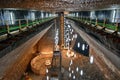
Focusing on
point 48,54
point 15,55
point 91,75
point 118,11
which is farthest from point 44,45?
point 15,55

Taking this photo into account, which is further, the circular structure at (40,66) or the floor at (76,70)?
the circular structure at (40,66)

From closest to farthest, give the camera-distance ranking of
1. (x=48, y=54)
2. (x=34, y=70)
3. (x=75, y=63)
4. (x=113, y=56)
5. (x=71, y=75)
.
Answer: (x=113, y=56) → (x=71, y=75) → (x=34, y=70) → (x=75, y=63) → (x=48, y=54)

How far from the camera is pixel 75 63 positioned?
9.05m

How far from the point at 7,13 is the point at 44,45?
5.26m

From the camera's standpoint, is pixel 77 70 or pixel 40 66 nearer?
pixel 77 70

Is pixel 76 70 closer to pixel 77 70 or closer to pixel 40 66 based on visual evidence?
pixel 77 70

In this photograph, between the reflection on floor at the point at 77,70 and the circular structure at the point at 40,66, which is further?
the circular structure at the point at 40,66

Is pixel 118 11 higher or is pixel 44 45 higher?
pixel 118 11

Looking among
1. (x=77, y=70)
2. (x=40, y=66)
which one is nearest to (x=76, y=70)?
(x=77, y=70)

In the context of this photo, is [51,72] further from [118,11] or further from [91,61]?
[118,11]

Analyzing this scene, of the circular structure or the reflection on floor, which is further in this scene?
the circular structure

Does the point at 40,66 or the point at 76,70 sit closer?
the point at 76,70

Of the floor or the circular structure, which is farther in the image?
the circular structure

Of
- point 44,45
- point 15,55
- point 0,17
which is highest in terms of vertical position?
point 0,17
